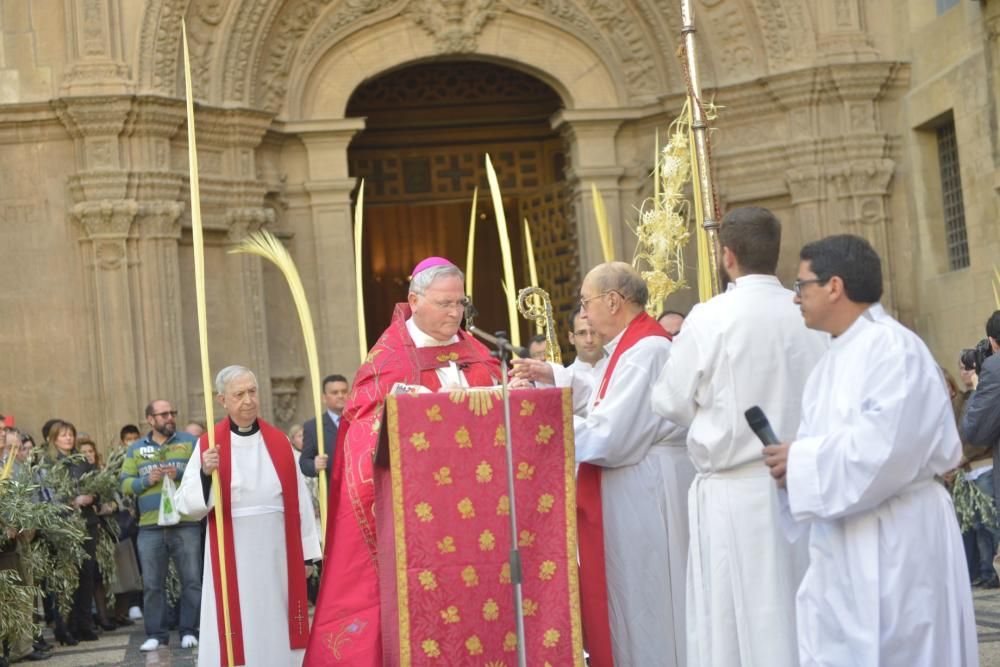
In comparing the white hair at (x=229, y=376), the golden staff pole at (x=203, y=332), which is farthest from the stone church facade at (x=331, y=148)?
the golden staff pole at (x=203, y=332)

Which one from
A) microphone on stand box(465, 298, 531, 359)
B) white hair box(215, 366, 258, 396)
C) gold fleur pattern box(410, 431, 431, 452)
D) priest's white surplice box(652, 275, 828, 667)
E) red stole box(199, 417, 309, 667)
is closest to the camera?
microphone on stand box(465, 298, 531, 359)

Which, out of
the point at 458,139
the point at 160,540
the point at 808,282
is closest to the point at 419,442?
the point at 808,282

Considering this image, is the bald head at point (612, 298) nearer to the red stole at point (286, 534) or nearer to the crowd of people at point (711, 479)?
the crowd of people at point (711, 479)

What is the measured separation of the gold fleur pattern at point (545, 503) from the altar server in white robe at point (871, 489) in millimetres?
1259

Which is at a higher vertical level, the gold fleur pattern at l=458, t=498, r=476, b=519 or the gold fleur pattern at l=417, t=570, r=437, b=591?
the gold fleur pattern at l=458, t=498, r=476, b=519

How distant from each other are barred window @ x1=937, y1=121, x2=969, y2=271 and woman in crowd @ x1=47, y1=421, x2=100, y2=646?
27.9ft

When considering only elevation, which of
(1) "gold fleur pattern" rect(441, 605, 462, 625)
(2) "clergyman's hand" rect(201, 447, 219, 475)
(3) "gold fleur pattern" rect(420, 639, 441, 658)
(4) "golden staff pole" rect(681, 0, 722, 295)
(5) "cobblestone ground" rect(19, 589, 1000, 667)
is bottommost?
(5) "cobblestone ground" rect(19, 589, 1000, 667)

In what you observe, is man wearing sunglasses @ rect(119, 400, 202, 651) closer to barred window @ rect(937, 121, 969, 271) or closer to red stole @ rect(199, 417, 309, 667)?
red stole @ rect(199, 417, 309, 667)

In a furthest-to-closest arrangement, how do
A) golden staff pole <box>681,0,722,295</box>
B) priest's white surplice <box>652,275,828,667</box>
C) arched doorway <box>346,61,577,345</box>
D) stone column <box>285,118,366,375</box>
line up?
arched doorway <box>346,61,577,345</box> < stone column <box>285,118,366,375</box> < golden staff pole <box>681,0,722,295</box> < priest's white surplice <box>652,275,828,667</box>

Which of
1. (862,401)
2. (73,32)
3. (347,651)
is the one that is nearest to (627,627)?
(347,651)

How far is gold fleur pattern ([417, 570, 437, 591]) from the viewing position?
596 cm

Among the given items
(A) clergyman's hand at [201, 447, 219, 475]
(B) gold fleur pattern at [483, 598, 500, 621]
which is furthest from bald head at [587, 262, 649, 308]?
(A) clergyman's hand at [201, 447, 219, 475]

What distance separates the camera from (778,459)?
16.0ft

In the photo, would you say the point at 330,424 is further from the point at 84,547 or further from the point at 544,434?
the point at 544,434
